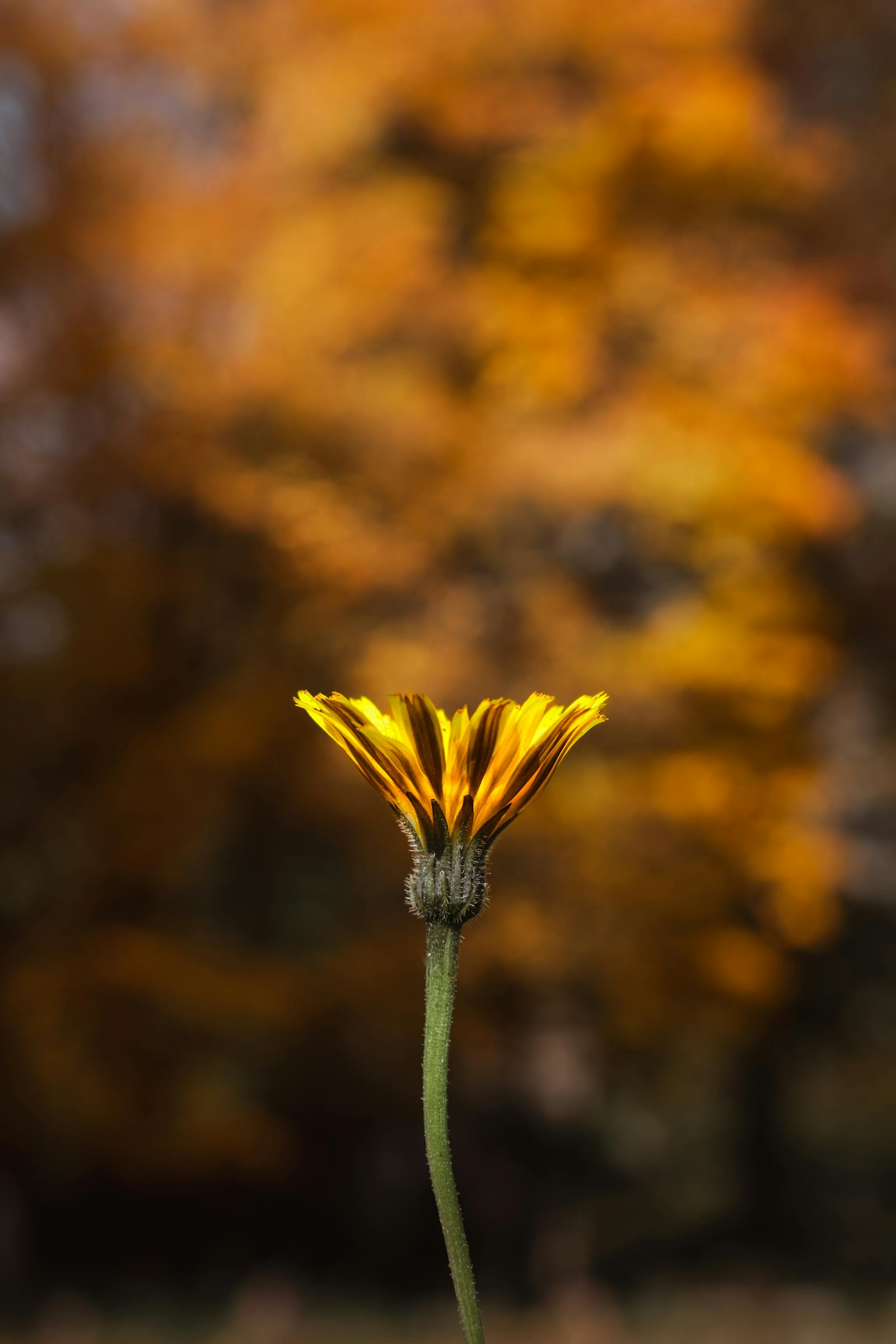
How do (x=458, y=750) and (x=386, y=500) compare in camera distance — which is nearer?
(x=458, y=750)

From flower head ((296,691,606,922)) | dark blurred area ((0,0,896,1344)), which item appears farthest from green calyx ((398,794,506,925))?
dark blurred area ((0,0,896,1344))

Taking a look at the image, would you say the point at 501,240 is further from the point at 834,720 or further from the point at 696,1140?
the point at 696,1140

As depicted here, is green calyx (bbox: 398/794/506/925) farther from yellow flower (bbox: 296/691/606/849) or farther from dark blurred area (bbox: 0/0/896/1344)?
dark blurred area (bbox: 0/0/896/1344)

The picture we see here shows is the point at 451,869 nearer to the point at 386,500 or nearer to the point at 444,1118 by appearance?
the point at 444,1118

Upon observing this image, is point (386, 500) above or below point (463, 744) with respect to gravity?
above

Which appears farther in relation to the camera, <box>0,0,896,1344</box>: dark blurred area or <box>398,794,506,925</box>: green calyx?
<box>0,0,896,1344</box>: dark blurred area

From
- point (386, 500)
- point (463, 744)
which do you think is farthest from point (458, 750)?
point (386, 500)

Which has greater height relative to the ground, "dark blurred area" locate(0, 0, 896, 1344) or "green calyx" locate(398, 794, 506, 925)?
"dark blurred area" locate(0, 0, 896, 1344)
